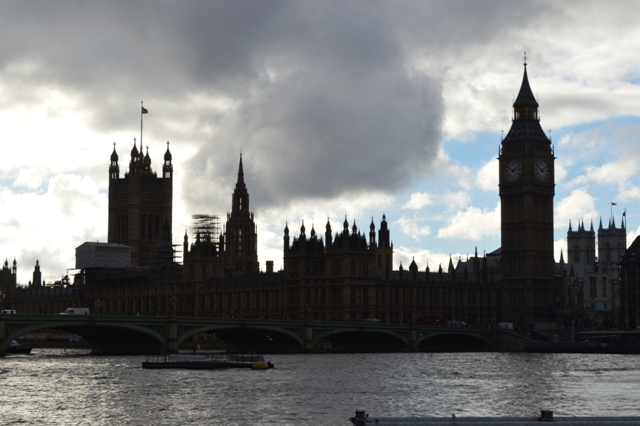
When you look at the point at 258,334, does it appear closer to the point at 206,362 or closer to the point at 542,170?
the point at 206,362

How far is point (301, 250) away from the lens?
176m

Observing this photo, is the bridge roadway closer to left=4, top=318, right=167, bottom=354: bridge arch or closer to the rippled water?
left=4, top=318, right=167, bottom=354: bridge arch

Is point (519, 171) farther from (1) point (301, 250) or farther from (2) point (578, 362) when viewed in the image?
(2) point (578, 362)

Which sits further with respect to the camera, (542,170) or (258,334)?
(542,170)

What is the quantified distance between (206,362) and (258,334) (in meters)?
32.8

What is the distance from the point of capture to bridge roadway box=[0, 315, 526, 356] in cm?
11625

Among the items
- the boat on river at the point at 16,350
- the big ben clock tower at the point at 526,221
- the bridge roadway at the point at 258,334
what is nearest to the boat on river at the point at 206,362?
the bridge roadway at the point at 258,334

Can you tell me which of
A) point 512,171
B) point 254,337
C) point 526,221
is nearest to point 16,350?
point 254,337

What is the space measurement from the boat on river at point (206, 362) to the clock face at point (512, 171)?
8354 cm

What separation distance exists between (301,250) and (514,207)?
34211 millimetres

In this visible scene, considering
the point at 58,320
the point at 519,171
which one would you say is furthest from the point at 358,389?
the point at 519,171

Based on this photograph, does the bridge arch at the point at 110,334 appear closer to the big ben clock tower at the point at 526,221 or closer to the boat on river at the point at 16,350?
the boat on river at the point at 16,350

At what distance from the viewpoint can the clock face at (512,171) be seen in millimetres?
185375

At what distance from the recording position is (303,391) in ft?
263
